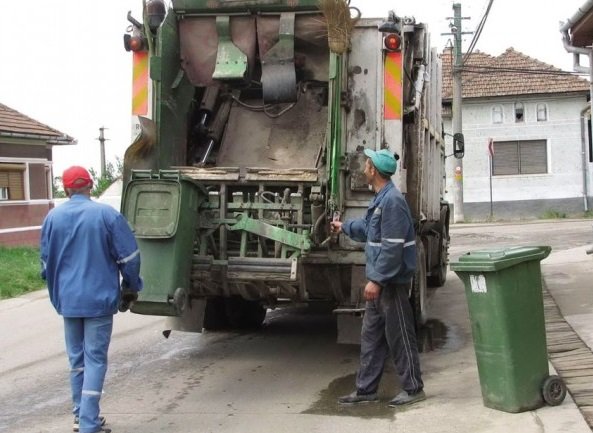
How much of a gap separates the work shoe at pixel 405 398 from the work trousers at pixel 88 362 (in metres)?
1.94

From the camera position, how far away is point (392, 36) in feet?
19.8

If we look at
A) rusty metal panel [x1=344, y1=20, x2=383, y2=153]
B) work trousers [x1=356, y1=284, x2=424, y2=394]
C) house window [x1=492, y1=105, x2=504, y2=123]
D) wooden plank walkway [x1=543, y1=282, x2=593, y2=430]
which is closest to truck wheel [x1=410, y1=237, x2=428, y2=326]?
wooden plank walkway [x1=543, y1=282, x2=593, y2=430]

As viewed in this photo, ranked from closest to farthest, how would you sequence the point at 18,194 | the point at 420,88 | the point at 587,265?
1. the point at 420,88
2. the point at 587,265
3. the point at 18,194

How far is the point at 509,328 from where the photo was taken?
15.2 feet

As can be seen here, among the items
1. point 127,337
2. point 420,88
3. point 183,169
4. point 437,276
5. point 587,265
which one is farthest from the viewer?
point 587,265

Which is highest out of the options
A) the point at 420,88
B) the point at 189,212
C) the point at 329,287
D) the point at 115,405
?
the point at 420,88

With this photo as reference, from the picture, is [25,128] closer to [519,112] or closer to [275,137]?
[275,137]

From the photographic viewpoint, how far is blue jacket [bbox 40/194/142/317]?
14.9ft

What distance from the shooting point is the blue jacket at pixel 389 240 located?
16.5 ft

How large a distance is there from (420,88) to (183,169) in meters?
2.22

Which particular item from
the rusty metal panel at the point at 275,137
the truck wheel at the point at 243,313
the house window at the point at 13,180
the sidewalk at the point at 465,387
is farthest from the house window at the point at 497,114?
the rusty metal panel at the point at 275,137

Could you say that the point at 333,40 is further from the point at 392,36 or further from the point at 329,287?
the point at 329,287

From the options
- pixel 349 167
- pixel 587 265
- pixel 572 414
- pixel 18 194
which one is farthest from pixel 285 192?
pixel 18 194

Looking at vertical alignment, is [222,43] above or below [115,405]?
above
